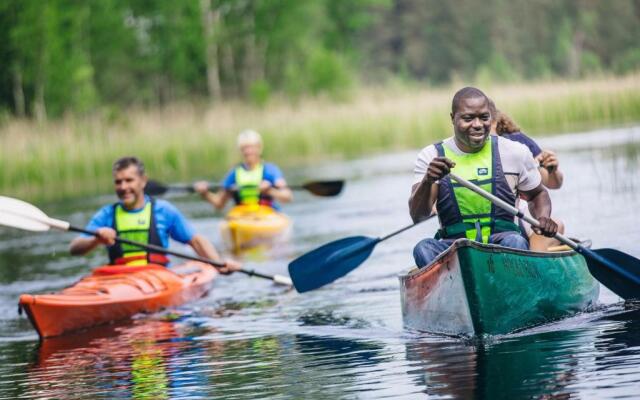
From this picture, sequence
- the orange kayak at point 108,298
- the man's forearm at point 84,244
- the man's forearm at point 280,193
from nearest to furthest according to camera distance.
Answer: the orange kayak at point 108,298 < the man's forearm at point 84,244 < the man's forearm at point 280,193

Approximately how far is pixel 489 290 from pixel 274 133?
21.2m

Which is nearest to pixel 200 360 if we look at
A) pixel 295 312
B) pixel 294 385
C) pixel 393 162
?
pixel 294 385

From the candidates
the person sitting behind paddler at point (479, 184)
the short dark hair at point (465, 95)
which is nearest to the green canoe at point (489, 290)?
the person sitting behind paddler at point (479, 184)

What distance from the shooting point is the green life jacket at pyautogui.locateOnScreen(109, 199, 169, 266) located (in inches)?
433

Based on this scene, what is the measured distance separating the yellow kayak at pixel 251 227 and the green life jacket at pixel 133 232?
4.50 metres

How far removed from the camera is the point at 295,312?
10641 mm

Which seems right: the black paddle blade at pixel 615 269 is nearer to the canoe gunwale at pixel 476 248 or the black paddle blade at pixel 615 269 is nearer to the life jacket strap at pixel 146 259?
the canoe gunwale at pixel 476 248

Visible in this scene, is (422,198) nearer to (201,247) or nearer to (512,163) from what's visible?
(512,163)

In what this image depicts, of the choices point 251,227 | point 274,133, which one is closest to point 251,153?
point 251,227

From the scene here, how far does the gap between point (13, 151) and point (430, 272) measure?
18930mm

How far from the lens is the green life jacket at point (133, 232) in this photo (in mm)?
11008

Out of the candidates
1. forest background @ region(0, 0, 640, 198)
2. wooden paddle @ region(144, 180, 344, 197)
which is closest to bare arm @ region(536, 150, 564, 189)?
wooden paddle @ region(144, 180, 344, 197)

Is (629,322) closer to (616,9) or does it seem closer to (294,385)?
(294,385)

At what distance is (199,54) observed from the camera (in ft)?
139
